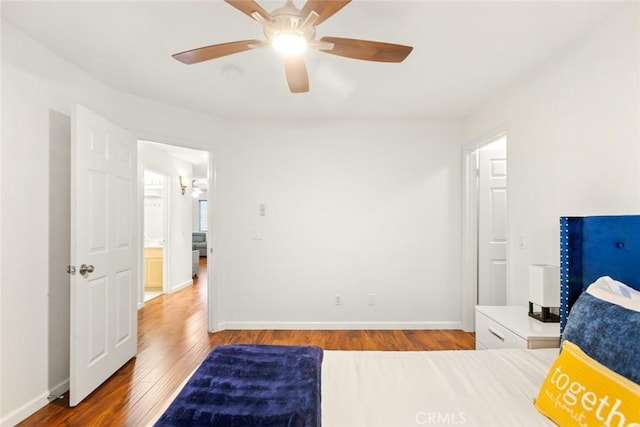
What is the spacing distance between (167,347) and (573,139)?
12.5 feet

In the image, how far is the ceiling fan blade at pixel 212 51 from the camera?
59.1 inches

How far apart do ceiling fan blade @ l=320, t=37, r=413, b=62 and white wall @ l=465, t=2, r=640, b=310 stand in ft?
3.92

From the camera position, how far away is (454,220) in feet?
11.8

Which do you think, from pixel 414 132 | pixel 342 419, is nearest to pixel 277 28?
pixel 342 419

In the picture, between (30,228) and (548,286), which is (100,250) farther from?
(548,286)

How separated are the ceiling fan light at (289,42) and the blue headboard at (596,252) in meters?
1.76

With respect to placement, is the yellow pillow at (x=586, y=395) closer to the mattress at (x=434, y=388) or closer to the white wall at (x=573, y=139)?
the mattress at (x=434, y=388)

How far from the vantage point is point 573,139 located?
6.48 ft

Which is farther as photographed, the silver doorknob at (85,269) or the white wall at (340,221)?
the white wall at (340,221)

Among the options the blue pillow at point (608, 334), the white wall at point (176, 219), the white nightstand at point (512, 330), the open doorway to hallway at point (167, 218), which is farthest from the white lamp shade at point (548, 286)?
the white wall at point (176, 219)

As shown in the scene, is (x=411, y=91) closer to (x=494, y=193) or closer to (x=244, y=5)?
(x=494, y=193)

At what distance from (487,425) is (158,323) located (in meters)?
3.79

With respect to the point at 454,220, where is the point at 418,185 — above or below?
above

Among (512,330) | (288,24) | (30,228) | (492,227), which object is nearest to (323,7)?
(288,24)
